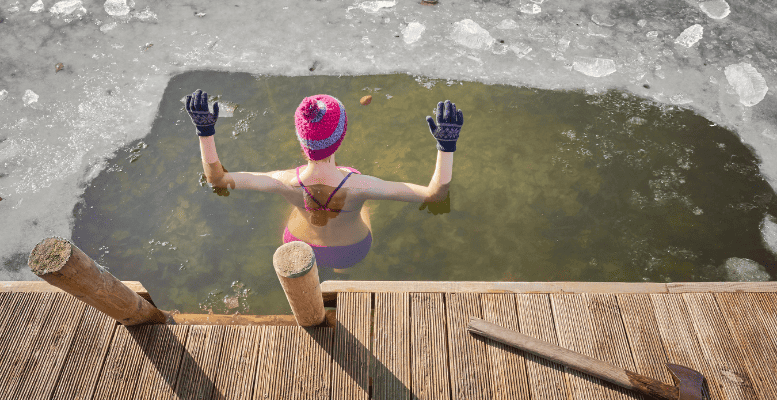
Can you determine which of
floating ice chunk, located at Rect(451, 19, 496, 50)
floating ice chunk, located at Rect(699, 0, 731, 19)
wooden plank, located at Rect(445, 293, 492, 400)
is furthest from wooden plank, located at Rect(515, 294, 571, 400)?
floating ice chunk, located at Rect(699, 0, 731, 19)

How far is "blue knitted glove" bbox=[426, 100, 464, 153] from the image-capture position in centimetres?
233

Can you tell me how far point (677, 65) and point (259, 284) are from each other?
4.29 m

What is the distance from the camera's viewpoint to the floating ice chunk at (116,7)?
496cm

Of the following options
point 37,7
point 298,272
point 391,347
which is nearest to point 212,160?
point 298,272

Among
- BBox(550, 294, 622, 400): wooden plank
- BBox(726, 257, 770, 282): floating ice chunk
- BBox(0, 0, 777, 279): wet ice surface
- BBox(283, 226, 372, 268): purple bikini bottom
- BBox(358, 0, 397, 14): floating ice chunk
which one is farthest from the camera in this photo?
→ BBox(358, 0, 397, 14): floating ice chunk

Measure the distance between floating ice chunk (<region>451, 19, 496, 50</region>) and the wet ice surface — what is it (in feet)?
0.05

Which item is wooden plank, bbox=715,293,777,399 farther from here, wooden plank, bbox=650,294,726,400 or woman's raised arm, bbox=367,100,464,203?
woman's raised arm, bbox=367,100,464,203

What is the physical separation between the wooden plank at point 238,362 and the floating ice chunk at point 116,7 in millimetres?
4402

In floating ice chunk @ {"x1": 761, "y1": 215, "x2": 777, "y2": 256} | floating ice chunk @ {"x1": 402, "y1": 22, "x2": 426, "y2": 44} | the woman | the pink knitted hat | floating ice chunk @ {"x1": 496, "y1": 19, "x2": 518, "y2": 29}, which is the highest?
the pink knitted hat

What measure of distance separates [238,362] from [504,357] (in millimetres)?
1279

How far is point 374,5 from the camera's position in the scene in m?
4.92

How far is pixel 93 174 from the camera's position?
12.3 ft

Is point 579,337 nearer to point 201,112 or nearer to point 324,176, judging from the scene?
point 324,176

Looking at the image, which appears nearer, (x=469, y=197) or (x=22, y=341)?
(x=22, y=341)
